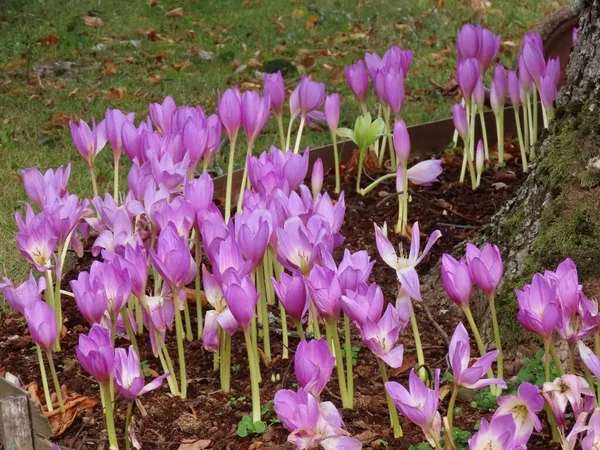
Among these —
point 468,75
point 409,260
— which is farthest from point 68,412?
point 468,75

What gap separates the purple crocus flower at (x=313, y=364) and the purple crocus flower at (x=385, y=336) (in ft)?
0.41

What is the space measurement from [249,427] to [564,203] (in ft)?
3.89

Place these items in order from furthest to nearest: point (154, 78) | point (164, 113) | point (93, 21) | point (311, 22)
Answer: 1. point (311, 22)
2. point (93, 21)
3. point (154, 78)
4. point (164, 113)

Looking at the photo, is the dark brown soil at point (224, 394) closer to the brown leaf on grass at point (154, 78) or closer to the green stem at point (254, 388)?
the green stem at point (254, 388)

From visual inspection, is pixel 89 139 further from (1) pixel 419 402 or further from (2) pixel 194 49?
(2) pixel 194 49

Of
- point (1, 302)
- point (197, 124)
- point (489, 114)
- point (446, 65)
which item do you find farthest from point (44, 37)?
point (197, 124)

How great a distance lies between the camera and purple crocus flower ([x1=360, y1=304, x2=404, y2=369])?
2125 mm

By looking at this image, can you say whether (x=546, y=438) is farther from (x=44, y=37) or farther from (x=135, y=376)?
(x=44, y=37)

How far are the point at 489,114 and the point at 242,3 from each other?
4.65 m

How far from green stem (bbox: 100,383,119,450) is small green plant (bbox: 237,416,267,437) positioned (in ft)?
1.00

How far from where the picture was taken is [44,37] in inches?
317

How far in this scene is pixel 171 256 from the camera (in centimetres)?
236

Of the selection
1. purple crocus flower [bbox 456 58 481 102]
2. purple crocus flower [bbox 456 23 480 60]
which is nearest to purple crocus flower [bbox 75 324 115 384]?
purple crocus flower [bbox 456 58 481 102]

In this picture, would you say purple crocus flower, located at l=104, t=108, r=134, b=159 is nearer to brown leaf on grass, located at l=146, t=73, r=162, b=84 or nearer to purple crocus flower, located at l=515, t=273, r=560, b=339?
purple crocus flower, located at l=515, t=273, r=560, b=339
